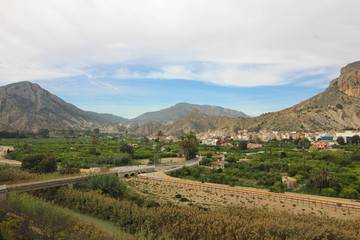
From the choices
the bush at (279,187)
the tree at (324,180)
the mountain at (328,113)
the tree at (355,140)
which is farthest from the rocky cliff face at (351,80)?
the bush at (279,187)

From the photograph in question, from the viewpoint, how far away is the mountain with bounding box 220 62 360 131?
116625mm

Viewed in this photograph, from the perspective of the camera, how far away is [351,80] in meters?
137

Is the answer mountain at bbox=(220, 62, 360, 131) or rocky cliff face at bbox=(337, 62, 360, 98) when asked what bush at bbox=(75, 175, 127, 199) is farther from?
rocky cliff face at bbox=(337, 62, 360, 98)

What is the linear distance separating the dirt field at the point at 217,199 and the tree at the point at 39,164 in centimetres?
1379

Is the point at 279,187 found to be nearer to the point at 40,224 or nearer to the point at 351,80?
the point at 40,224

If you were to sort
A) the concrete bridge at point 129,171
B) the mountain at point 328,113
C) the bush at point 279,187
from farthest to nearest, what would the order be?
the mountain at point 328,113
the concrete bridge at point 129,171
the bush at point 279,187

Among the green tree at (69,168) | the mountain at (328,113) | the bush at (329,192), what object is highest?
the mountain at (328,113)

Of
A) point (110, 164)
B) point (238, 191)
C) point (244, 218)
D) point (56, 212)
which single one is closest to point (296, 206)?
point (238, 191)

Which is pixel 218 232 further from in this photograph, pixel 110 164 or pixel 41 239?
pixel 110 164

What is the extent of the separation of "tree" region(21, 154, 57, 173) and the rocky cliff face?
15734 cm

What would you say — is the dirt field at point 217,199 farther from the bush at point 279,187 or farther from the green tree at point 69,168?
the green tree at point 69,168

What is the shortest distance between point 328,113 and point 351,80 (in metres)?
34.6

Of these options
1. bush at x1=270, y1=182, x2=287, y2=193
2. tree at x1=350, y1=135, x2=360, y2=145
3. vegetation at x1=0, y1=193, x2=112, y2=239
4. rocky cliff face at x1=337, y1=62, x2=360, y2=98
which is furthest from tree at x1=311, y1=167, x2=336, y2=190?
rocky cliff face at x1=337, y1=62, x2=360, y2=98

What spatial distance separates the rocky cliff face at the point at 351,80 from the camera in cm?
13388
